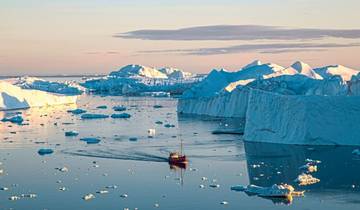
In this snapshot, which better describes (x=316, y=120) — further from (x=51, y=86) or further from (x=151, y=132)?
(x=51, y=86)

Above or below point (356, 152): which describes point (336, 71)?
above

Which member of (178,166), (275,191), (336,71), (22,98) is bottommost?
(22,98)

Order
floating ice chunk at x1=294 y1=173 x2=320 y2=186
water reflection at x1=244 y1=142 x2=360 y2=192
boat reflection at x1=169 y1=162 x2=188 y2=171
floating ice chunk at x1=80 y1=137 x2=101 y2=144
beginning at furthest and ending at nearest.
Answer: floating ice chunk at x1=80 y1=137 x2=101 y2=144 < boat reflection at x1=169 y1=162 x2=188 y2=171 < water reflection at x1=244 y1=142 x2=360 y2=192 < floating ice chunk at x1=294 y1=173 x2=320 y2=186

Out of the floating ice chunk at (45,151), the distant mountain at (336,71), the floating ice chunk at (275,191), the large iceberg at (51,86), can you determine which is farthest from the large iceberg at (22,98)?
the floating ice chunk at (275,191)

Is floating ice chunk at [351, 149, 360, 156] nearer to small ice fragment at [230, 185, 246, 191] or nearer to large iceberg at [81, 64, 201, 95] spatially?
small ice fragment at [230, 185, 246, 191]

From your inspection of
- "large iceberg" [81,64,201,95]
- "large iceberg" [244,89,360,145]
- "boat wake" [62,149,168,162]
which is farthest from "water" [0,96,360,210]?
"large iceberg" [81,64,201,95]

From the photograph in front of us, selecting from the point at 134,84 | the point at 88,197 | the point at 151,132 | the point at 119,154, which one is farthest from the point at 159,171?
the point at 134,84
